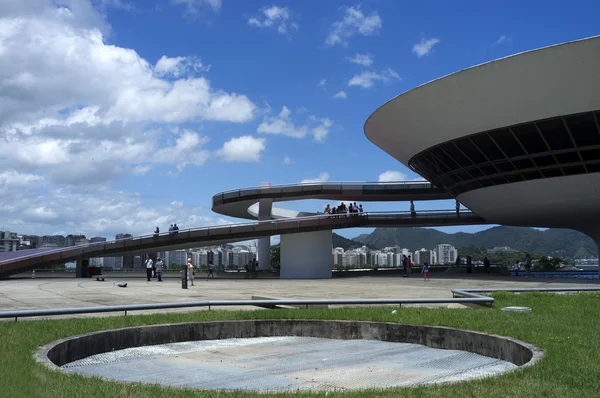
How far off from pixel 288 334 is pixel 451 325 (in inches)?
134

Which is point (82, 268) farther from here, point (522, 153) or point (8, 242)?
point (8, 242)

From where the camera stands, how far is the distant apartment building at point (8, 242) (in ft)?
388

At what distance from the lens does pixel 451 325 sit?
35.4ft

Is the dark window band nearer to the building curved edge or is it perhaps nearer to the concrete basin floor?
the building curved edge

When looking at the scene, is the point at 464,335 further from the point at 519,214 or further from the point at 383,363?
the point at 519,214

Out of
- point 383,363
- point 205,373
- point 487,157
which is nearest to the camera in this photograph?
point 205,373

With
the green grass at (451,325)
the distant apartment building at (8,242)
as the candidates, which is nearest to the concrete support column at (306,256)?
the green grass at (451,325)

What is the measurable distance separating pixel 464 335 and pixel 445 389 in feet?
15.0

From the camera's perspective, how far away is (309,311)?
13.4 m

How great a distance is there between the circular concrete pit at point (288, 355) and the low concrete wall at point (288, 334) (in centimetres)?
2

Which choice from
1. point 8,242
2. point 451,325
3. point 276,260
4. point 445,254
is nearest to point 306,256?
point 451,325

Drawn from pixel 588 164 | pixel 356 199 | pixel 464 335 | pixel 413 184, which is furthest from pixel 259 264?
pixel 464 335

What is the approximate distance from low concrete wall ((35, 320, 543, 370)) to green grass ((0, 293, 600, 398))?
32 cm

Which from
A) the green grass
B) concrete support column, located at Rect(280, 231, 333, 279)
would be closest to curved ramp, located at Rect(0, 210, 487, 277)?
concrete support column, located at Rect(280, 231, 333, 279)
